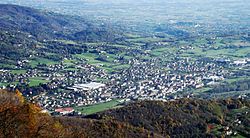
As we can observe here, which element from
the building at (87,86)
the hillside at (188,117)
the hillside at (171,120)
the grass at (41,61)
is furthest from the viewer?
the grass at (41,61)

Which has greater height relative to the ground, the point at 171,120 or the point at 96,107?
the point at 171,120

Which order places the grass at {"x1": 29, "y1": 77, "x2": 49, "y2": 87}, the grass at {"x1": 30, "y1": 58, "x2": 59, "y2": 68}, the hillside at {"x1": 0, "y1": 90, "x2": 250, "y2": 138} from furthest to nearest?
1. the grass at {"x1": 30, "y1": 58, "x2": 59, "y2": 68}
2. the grass at {"x1": 29, "y1": 77, "x2": 49, "y2": 87}
3. the hillside at {"x1": 0, "y1": 90, "x2": 250, "y2": 138}

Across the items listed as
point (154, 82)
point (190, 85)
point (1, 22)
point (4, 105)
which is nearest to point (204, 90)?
point (190, 85)

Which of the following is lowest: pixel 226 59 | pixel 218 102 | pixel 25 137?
pixel 226 59

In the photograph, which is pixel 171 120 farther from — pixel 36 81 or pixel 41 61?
pixel 41 61

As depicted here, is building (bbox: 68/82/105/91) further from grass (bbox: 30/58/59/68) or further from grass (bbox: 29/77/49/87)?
grass (bbox: 30/58/59/68)

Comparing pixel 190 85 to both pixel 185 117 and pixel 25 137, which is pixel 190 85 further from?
pixel 25 137

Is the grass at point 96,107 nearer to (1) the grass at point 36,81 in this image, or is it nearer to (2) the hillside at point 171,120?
(2) the hillside at point 171,120

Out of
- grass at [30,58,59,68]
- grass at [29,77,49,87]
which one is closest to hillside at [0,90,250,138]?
grass at [29,77,49,87]

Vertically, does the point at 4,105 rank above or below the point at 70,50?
above

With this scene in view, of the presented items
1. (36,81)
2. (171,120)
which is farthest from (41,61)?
(171,120)

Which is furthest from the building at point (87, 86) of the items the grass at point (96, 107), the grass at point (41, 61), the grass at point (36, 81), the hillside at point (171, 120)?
the hillside at point (171, 120)
